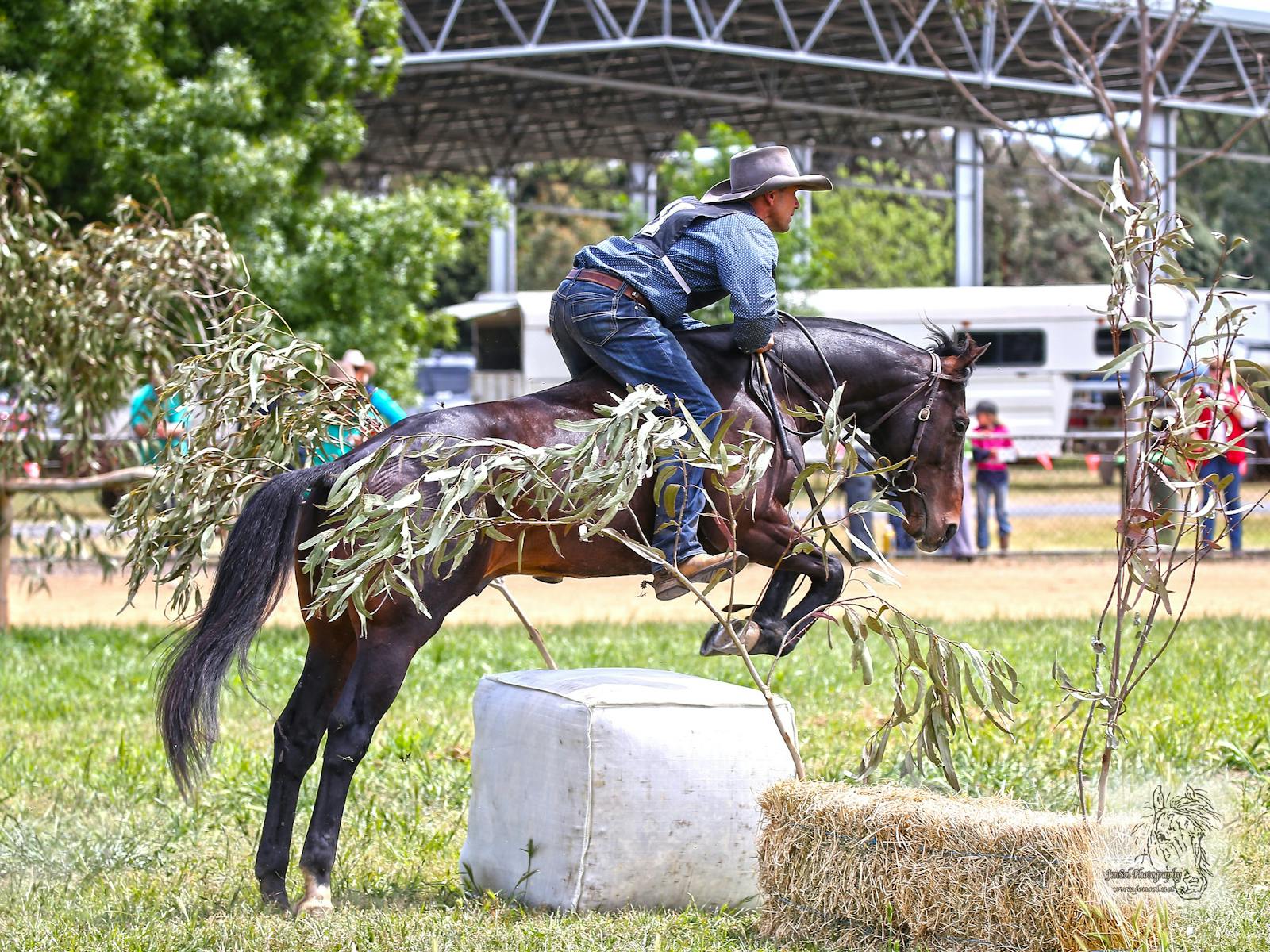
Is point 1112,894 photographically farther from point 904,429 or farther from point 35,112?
point 35,112

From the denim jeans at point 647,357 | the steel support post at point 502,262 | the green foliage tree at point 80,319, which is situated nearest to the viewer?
the denim jeans at point 647,357

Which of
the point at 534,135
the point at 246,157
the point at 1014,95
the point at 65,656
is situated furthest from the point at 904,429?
the point at 534,135

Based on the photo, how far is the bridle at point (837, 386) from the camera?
5.40 metres

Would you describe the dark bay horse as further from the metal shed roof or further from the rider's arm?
the metal shed roof

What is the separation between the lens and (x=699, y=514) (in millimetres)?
5094

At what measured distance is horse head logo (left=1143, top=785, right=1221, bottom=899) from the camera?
4395 mm

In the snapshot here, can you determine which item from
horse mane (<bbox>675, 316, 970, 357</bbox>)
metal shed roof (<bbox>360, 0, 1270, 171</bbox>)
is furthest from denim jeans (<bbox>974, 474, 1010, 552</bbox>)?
horse mane (<bbox>675, 316, 970, 357</bbox>)

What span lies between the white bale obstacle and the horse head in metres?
1.23

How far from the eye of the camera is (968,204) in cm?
3400

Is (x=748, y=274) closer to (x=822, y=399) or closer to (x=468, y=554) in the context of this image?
(x=822, y=399)

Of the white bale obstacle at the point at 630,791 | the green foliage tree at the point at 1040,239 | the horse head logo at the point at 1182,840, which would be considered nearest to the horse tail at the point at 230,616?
the white bale obstacle at the point at 630,791

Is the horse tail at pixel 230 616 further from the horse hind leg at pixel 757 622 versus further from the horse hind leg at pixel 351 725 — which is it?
the horse hind leg at pixel 757 622

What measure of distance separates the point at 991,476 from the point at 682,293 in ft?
42.9

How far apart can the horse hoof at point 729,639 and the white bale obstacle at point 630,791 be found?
0.31 meters
